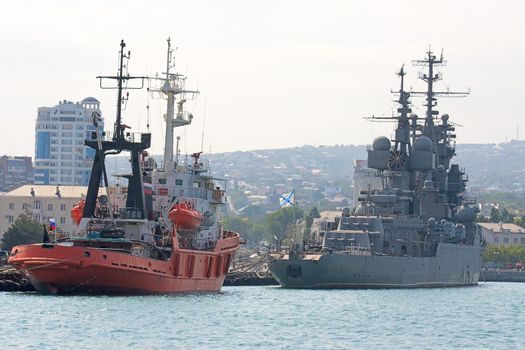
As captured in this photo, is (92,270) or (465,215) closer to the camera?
(92,270)

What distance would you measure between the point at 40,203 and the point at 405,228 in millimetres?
60532

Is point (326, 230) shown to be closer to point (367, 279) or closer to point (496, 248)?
point (367, 279)

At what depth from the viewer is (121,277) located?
65688 mm

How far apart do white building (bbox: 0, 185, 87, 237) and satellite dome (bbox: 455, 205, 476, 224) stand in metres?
47.9

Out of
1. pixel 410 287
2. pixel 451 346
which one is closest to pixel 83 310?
pixel 451 346

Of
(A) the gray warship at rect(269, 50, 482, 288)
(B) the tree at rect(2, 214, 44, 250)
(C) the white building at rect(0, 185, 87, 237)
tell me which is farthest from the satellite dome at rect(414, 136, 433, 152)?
(C) the white building at rect(0, 185, 87, 237)

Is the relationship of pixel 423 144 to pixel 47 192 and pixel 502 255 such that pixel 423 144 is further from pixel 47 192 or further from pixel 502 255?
pixel 502 255

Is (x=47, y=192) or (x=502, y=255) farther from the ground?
(x=47, y=192)

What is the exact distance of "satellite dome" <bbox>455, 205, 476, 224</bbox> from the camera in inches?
4579

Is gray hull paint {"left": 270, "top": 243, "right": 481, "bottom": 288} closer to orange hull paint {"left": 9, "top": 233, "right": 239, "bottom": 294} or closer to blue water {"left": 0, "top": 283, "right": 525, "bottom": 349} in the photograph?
blue water {"left": 0, "top": 283, "right": 525, "bottom": 349}

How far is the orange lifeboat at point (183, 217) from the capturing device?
70375 millimetres

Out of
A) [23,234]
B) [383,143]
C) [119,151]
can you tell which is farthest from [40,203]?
[119,151]

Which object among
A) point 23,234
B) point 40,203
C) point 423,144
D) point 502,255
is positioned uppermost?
point 423,144

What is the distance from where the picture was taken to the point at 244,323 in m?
58.9
